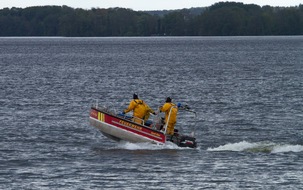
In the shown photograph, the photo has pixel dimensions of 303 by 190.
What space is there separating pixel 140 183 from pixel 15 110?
74.3 feet

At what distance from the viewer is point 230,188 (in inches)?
1064

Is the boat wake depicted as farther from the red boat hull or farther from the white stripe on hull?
the white stripe on hull

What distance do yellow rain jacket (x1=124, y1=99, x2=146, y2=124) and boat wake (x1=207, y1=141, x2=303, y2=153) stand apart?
2.78m

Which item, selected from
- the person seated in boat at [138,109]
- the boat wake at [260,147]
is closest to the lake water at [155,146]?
the boat wake at [260,147]

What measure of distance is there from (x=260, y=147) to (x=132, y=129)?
470 cm

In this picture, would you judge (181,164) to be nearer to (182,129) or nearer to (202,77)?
(182,129)

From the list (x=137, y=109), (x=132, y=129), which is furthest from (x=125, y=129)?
(x=137, y=109)

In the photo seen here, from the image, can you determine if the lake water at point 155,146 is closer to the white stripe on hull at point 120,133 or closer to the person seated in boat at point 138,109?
the white stripe on hull at point 120,133

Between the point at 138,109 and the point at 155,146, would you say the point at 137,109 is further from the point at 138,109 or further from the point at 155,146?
the point at 155,146

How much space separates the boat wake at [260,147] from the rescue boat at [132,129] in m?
1.29

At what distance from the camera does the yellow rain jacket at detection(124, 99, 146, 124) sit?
33.3m

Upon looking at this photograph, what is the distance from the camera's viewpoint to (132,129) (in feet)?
109

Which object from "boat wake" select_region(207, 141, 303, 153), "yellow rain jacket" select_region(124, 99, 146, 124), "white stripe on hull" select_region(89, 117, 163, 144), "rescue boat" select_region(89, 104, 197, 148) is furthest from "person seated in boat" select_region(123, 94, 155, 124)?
"boat wake" select_region(207, 141, 303, 153)

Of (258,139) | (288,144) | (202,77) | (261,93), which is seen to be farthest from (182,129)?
(202,77)
